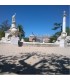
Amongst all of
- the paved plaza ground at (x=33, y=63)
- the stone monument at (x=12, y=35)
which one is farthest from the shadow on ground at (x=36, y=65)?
the stone monument at (x=12, y=35)

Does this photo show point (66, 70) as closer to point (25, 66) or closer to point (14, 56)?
point (25, 66)

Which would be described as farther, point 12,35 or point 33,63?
point 12,35

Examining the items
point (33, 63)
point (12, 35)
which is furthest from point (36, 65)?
point (12, 35)

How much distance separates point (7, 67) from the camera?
586cm

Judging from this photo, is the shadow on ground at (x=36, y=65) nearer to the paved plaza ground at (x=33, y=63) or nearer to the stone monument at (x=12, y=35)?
the paved plaza ground at (x=33, y=63)

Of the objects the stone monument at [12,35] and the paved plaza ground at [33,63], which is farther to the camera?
the stone monument at [12,35]

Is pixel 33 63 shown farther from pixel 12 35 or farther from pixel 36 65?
pixel 12 35

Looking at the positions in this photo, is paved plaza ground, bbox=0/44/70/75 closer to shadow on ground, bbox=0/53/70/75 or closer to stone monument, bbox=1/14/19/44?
shadow on ground, bbox=0/53/70/75

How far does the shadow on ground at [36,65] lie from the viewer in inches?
223

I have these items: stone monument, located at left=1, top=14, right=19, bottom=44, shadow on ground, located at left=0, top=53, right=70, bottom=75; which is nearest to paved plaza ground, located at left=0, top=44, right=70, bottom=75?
shadow on ground, located at left=0, top=53, right=70, bottom=75

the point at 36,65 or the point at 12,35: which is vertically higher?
the point at 12,35

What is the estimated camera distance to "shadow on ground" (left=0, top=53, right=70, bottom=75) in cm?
566

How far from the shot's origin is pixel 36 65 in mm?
6055
